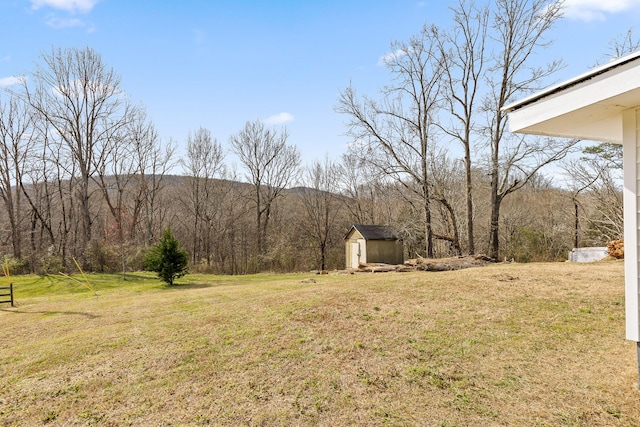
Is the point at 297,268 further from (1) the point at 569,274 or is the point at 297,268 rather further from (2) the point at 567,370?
(2) the point at 567,370

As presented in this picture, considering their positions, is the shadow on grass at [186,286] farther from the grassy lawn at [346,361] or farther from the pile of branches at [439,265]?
the pile of branches at [439,265]

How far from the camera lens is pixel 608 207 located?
16.5 m

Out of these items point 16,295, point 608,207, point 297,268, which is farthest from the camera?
point 297,268

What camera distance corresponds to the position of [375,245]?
57.1ft

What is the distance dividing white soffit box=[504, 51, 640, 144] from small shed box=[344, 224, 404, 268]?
44.1 feet

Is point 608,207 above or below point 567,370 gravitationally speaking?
above

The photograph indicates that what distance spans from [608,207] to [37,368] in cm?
2060

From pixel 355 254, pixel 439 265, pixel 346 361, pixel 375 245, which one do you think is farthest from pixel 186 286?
pixel 346 361

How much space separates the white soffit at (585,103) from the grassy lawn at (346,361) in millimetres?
2694

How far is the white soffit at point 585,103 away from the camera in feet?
9.50

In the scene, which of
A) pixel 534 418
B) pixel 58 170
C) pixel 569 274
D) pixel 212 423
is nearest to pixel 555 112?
pixel 534 418

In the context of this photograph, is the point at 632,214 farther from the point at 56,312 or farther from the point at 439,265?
the point at 56,312

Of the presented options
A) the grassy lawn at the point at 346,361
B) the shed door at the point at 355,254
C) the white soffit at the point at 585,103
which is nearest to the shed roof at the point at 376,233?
the shed door at the point at 355,254

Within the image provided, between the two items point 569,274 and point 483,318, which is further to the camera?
point 569,274
